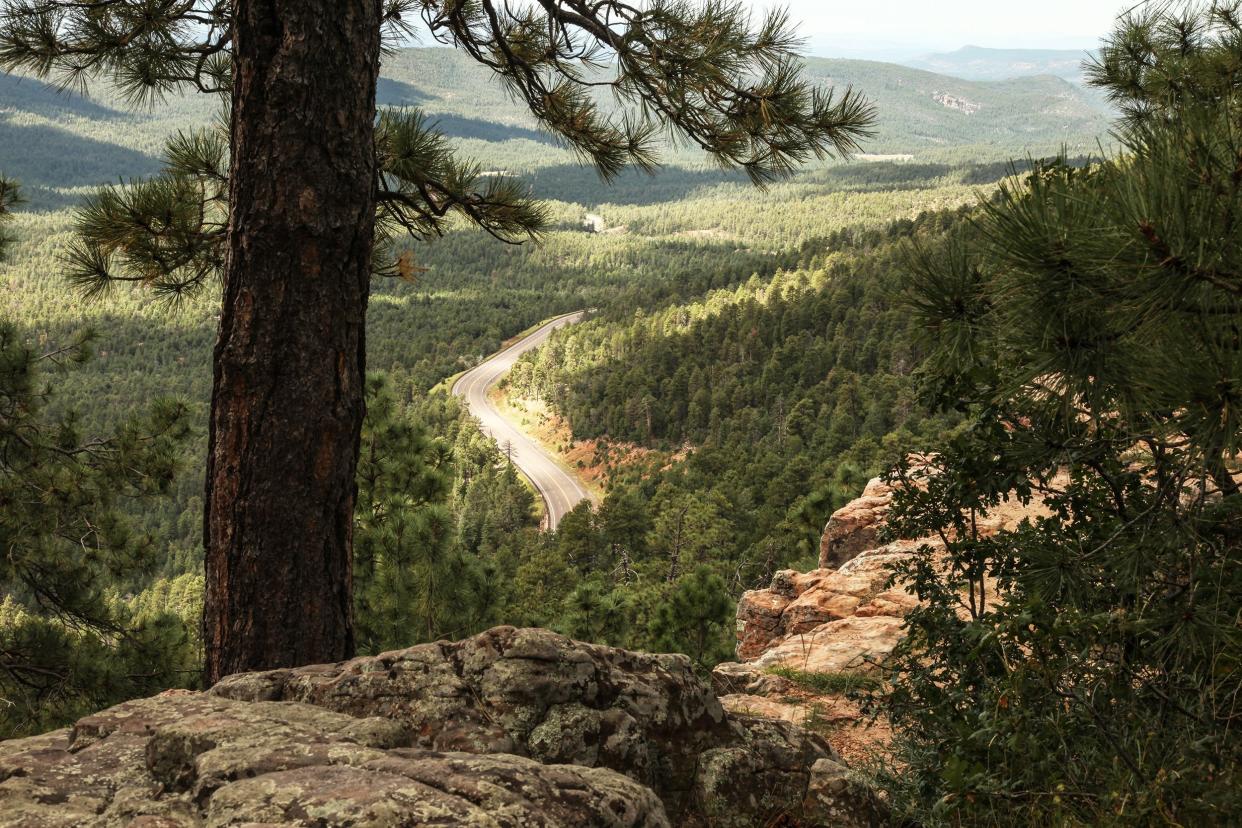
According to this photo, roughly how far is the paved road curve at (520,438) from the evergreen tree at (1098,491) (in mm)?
56018

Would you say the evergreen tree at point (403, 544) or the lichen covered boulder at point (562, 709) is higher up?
the lichen covered boulder at point (562, 709)

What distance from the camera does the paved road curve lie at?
244 ft

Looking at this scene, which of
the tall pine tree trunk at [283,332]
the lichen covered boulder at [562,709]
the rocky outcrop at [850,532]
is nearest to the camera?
the lichen covered boulder at [562,709]

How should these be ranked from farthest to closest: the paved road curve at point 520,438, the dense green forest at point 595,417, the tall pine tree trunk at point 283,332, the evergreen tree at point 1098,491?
1. the paved road curve at point 520,438
2. the dense green forest at point 595,417
3. the tall pine tree trunk at point 283,332
4. the evergreen tree at point 1098,491

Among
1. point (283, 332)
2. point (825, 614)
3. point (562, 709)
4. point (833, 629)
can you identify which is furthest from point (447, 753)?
point (825, 614)

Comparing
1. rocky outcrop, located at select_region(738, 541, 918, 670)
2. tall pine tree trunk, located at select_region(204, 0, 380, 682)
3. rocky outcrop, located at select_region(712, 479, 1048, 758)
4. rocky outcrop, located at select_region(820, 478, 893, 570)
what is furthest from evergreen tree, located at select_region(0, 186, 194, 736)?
rocky outcrop, located at select_region(820, 478, 893, 570)

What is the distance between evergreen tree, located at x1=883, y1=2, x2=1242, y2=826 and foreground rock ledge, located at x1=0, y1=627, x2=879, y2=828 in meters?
0.69

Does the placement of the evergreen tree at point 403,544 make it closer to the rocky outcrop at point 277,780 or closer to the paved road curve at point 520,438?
the rocky outcrop at point 277,780

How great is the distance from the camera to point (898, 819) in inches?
122

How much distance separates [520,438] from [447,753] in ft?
301

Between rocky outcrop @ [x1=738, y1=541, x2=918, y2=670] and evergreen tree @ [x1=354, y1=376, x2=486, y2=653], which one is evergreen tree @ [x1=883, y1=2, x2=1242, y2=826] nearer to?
rocky outcrop @ [x1=738, y1=541, x2=918, y2=670]

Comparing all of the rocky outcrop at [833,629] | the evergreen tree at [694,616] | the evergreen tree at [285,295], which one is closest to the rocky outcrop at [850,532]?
the rocky outcrop at [833,629]

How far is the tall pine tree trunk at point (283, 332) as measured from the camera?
3.48m

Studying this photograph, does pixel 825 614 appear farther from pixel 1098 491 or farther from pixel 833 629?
pixel 1098 491
